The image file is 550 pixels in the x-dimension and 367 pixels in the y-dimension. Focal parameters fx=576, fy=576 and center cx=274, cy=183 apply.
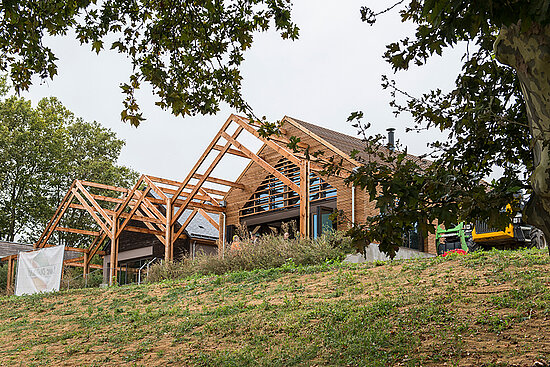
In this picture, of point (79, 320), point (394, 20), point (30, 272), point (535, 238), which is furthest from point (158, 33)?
point (30, 272)

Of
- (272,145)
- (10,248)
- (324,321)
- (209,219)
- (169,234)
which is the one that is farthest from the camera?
(10,248)

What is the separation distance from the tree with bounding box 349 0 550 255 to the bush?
23.2 ft

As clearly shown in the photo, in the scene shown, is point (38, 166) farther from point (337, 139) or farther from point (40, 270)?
point (337, 139)

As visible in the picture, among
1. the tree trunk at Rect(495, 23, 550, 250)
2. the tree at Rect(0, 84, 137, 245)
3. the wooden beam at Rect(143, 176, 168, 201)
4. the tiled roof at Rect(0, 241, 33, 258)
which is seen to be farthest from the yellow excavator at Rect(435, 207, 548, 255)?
the tree at Rect(0, 84, 137, 245)

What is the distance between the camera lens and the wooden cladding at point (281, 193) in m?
20.5

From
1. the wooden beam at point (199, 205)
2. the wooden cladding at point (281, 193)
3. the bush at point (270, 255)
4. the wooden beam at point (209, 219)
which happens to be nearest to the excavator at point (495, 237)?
the bush at point (270, 255)

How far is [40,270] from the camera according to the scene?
19.7 meters

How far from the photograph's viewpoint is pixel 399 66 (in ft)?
19.5

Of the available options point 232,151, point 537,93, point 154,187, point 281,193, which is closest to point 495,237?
point 281,193

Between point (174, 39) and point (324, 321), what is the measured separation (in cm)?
470

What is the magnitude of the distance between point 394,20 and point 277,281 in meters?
7.02

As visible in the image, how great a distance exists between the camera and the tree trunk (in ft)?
14.5

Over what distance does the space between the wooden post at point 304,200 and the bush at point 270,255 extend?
625 mm

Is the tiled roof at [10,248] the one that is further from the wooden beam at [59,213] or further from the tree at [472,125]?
the tree at [472,125]
